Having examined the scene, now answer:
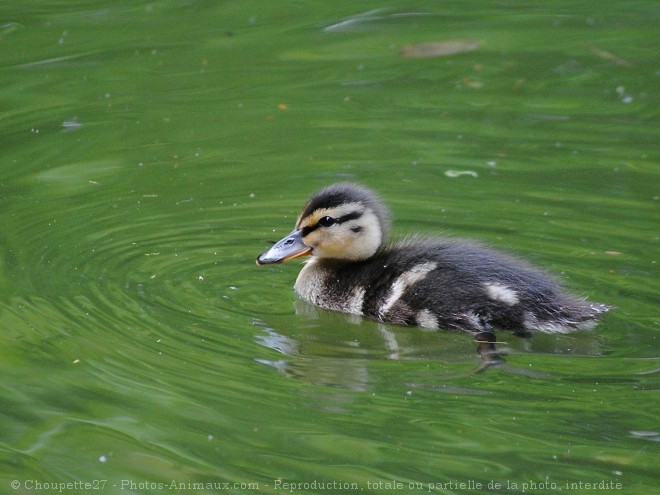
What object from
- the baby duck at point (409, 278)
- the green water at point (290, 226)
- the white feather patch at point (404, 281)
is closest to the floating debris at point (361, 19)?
the green water at point (290, 226)

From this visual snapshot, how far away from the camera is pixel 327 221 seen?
21.8ft

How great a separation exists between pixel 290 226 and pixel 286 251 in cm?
83

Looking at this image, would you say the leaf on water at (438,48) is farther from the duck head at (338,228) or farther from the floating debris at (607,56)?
the duck head at (338,228)

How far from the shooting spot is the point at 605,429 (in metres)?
4.88

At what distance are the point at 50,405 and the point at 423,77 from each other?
5575 mm

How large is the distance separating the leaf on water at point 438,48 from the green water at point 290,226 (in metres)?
0.08

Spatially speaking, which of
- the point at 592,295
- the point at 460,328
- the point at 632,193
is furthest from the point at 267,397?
the point at 632,193

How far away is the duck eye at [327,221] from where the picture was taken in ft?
21.7

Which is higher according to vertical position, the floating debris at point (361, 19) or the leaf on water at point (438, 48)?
the floating debris at point (361, 19)

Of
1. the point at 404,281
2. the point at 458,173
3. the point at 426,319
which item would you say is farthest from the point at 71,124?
the point at 426,319

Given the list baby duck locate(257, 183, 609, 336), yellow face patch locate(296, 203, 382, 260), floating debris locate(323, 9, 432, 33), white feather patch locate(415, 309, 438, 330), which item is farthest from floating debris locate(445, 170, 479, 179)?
floating debris locate(323, 9, 432, 33)

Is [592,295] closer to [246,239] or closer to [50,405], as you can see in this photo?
[246,239]

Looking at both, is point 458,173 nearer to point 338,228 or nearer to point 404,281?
point 338,228

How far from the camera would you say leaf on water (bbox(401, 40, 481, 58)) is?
10.4 metres
